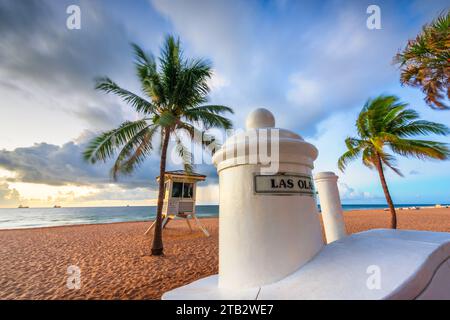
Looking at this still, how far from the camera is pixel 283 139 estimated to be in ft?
4.45

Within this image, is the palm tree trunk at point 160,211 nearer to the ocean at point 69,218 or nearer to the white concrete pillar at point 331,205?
the white concrete pillar at point 331,205

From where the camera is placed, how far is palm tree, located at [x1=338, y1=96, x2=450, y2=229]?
859cm

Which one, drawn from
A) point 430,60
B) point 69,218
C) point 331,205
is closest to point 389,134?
point 430,60

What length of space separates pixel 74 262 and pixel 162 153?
5.38 meters

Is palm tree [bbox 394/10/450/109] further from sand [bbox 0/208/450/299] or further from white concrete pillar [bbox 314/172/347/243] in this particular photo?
sand [bbox 0/208/450/299]

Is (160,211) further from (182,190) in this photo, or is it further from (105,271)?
(182,190)

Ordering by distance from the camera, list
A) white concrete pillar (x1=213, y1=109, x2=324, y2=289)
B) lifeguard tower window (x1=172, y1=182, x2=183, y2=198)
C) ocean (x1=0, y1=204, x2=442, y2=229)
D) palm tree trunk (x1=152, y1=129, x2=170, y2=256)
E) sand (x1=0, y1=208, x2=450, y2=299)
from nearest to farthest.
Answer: white concrete pillar (x1=213, y1=109, x2=324, y2=289), sand (x1=0, y1=208, x2=450, y2=299), palm tree trunk (x1=152, y1=129, x2=170, y2=256), lifeguard tower window (x1=172, y1=182, x2=183, y2=198), ocean (x1=0, y1=204, x2=442, y2=229)

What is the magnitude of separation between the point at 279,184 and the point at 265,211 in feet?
0.63

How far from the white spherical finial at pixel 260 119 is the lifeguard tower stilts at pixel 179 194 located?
35.9 ft

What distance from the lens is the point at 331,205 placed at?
231cm

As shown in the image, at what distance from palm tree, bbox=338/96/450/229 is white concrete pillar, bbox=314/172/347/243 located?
8.93 metres

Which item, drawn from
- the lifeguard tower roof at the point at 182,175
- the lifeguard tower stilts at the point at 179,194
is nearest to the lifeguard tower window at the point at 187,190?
the lifeguard tower stilts at the point at 179,194

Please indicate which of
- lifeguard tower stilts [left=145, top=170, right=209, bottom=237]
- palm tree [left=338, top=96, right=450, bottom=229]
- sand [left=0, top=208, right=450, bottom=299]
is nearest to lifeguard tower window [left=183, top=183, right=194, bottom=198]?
lifeguard tower stilts [left=145, top=170, right=209, bottom=237]

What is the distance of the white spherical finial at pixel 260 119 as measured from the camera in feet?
5.43
